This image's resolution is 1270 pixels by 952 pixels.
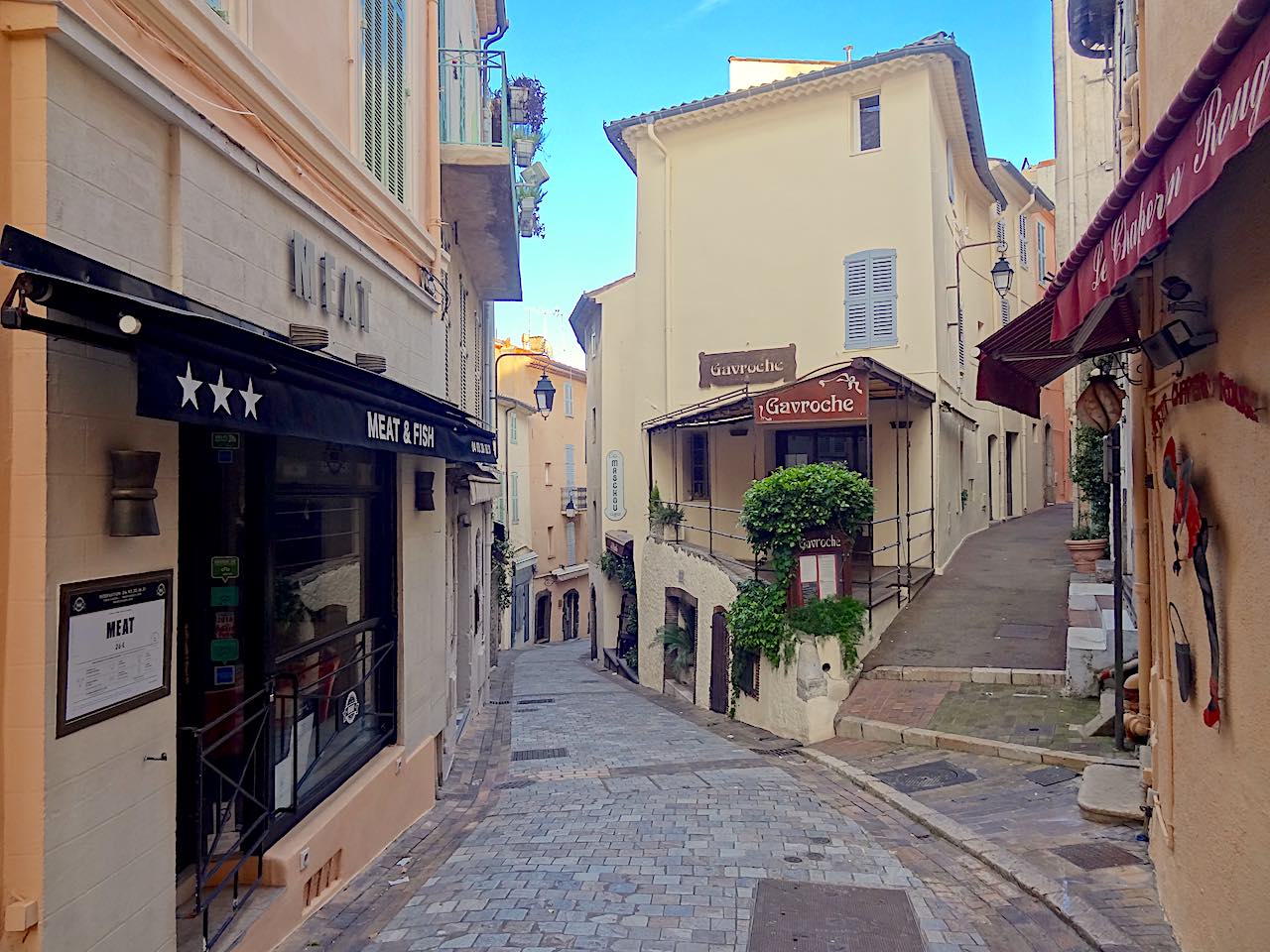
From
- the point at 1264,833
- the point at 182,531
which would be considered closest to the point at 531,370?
the point at 182,531

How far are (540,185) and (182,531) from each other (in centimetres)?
964

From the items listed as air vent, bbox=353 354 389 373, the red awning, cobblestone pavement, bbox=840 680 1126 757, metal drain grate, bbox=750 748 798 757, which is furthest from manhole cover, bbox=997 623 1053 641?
air vent, bbox=353 354 389 373

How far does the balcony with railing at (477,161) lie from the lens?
9.80 meters

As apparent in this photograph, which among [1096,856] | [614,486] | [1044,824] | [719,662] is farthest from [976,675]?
[614,486]

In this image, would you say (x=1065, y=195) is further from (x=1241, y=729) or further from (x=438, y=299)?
(x=1241, y=729)

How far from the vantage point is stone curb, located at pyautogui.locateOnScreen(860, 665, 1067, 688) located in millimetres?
10203

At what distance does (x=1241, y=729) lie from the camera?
3.73 m

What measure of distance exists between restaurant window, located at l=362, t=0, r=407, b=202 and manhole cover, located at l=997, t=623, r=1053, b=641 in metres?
9.13

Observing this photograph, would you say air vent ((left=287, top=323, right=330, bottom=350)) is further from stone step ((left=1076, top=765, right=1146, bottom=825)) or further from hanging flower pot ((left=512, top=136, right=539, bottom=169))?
hanging flower pot ((left=512, top=136, right=539, bottom=169))

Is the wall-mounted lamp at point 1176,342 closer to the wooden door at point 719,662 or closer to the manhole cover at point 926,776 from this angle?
the manhole cover at point 926,776

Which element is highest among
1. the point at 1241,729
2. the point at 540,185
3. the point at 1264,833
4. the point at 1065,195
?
the point at 1065,195

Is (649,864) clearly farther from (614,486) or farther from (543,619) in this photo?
(543,619)

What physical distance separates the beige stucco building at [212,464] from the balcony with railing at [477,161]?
840mm

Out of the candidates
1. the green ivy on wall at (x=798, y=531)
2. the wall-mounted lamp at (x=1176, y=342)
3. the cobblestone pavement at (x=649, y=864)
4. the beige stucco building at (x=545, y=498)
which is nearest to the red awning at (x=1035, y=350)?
the wall-mounted lamp at (x=1176, y=342)
